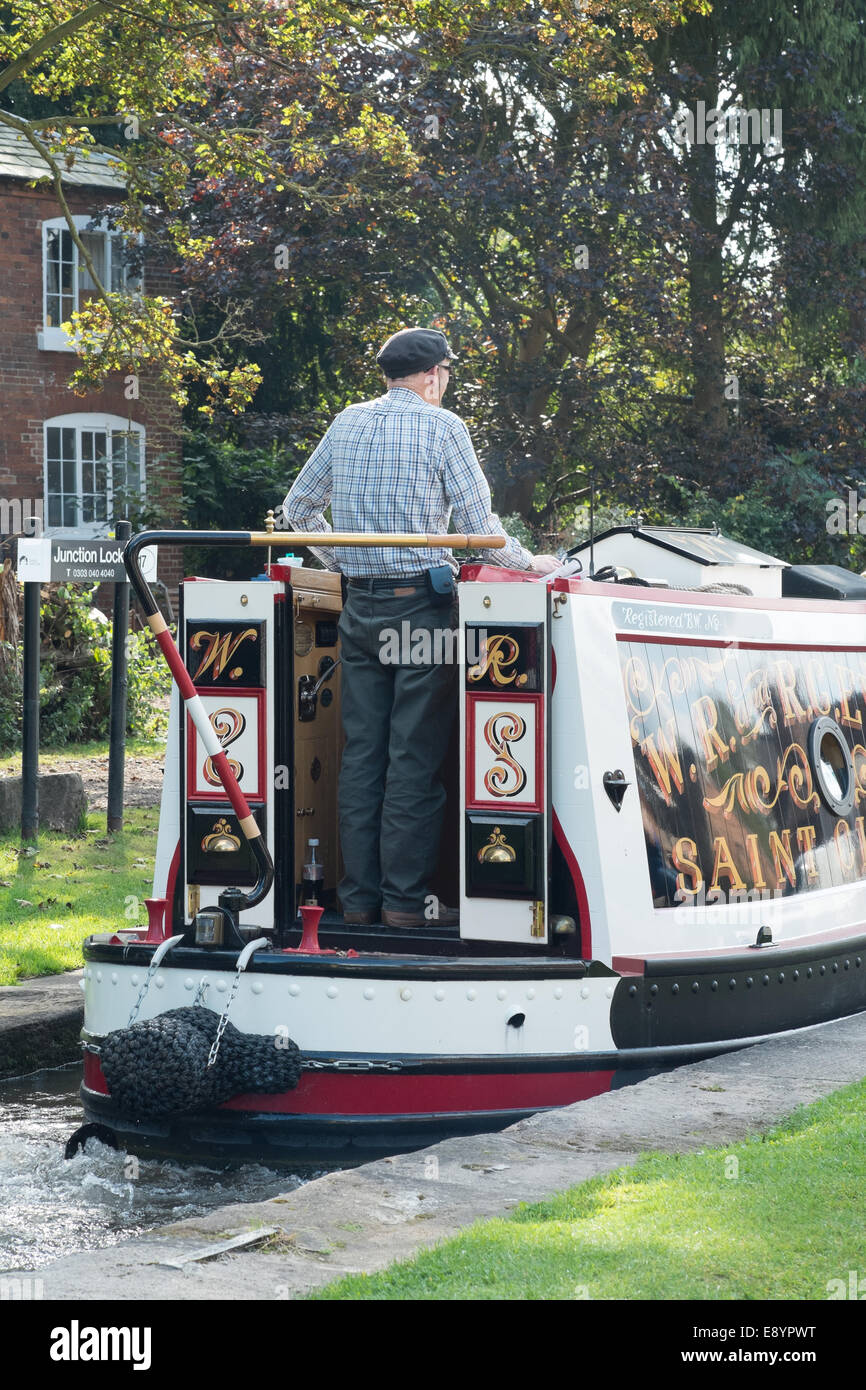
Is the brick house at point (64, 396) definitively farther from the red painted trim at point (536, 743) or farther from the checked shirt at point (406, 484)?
the red painted trim at point (536, 743)

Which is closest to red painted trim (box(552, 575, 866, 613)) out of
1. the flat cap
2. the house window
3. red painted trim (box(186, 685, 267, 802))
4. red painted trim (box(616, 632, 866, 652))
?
red painted trim (box(616, 632, 866, 652))

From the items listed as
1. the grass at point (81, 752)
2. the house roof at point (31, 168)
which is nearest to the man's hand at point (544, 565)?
the grass at point (81, 752)

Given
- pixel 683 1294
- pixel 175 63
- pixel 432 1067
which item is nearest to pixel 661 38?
pixel 175 63

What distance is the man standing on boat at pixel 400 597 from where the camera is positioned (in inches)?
215

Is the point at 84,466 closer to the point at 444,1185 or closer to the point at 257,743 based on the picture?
the point at 257,743

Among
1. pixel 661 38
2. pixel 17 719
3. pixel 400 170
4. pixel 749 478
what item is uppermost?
pixel 661 38

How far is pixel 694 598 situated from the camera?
237 inches

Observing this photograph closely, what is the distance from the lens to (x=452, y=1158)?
4.46 m

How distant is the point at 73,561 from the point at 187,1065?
5.84 m

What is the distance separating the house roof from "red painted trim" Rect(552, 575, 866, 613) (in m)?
15.6

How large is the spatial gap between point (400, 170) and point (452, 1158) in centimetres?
1268

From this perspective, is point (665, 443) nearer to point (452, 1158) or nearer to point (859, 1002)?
point (859, 1002)

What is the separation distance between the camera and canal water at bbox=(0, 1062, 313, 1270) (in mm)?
4727

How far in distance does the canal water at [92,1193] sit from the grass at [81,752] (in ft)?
24.3
